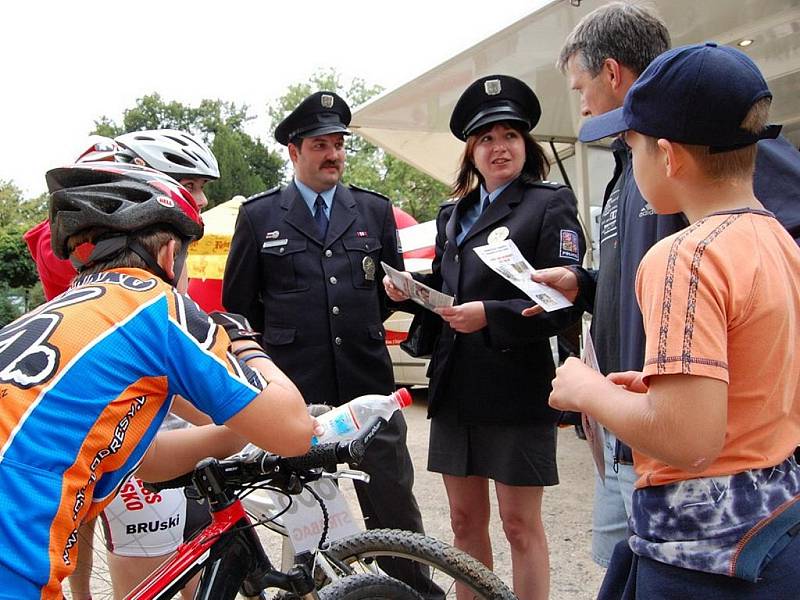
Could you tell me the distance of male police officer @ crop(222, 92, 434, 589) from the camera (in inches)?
122

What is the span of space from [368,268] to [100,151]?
47.3 inches

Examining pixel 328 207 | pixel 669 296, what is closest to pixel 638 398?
pixel 669 296

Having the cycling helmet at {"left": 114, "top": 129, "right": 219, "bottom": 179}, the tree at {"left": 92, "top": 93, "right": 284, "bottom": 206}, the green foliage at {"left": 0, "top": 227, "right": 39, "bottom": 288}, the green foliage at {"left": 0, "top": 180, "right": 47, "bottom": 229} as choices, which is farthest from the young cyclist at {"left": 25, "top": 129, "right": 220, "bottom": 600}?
the green foliage at {"left": 0, "top": 180, "right": 47, "bottom": 229}

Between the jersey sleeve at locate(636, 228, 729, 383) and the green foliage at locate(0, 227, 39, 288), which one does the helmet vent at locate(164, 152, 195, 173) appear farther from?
the green foliage at locate(0, 227, 39, 288)

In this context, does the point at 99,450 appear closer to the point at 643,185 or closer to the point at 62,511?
the point at 62,511

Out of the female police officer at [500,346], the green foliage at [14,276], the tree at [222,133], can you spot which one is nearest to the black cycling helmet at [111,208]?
the female police officer at [500,346]

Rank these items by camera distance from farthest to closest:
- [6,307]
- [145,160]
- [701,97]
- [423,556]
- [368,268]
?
[6,307], [368,268], [145,160], [423,556], [701,97]

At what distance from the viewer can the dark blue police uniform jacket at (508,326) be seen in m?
2.59

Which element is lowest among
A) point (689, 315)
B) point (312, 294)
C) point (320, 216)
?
point (312, 294)

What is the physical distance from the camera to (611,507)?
74.8 inches

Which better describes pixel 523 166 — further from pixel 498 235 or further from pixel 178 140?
pixel 178 140

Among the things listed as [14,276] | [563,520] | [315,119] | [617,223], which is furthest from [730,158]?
[14,276]

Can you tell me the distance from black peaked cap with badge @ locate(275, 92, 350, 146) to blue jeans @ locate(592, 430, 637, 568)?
203cm

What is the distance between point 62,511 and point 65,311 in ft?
1.21
